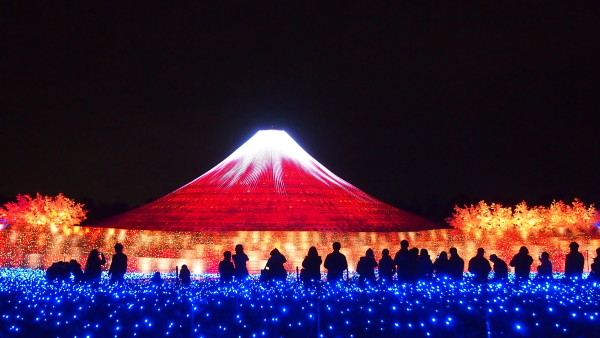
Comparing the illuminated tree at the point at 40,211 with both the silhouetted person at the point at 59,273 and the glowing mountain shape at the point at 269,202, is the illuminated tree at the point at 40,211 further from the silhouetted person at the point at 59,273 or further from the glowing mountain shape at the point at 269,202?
the silhouetted person at the point at 59,273

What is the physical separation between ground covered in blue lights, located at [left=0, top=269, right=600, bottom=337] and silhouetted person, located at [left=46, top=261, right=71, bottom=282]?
0.98 m

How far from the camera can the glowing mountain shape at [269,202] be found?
21438mm

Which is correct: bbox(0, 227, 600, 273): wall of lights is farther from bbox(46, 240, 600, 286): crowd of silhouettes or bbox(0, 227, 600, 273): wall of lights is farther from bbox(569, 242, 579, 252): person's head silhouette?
bbox(569, 242, 579, 252): person's head silhouette

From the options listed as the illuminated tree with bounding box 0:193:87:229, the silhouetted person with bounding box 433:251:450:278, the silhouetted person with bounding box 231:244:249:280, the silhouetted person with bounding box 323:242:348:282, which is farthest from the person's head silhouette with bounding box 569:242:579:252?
the illuminated tree with bounding box 0:193:87:229

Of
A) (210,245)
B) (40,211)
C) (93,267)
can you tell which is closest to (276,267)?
(93,267)

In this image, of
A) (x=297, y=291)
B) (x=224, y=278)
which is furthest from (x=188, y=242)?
(x=297, y=291)

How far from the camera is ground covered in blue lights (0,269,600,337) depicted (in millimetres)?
9023

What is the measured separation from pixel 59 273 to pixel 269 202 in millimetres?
10756

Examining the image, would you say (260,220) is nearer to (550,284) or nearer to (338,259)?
(338,259)

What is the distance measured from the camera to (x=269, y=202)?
23.1 metres

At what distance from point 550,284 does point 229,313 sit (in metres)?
5.71

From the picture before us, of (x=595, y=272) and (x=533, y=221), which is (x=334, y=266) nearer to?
(x=595, y=272)

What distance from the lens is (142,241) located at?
19.3m

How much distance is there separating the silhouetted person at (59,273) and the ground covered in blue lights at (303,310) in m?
0.98
